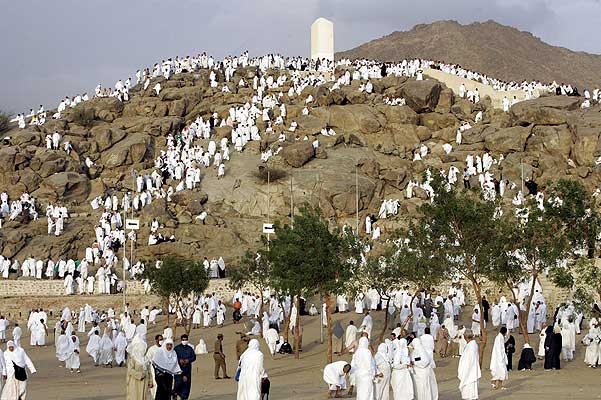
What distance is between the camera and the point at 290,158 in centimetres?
5175

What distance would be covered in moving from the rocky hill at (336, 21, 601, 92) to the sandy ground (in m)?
107

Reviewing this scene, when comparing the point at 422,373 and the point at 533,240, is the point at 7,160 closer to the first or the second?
the point at 533,240

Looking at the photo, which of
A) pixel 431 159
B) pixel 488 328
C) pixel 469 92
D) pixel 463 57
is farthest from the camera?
pixel 463 57

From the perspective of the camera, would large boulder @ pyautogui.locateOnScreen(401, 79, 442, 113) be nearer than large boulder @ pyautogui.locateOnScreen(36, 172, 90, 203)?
No

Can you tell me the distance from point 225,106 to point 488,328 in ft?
109

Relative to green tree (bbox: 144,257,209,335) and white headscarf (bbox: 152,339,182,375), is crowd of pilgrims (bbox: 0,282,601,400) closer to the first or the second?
white headscarf (bbox: 152,339,182,375)

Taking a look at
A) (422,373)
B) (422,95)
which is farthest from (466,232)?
(422,95)

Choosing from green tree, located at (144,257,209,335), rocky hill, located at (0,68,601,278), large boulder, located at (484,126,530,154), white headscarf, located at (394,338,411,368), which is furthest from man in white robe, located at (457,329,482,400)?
large boulder, located at (484,126,530,154)

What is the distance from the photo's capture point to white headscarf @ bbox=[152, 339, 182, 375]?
50.6 ft

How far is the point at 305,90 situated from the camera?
6194 centimetres

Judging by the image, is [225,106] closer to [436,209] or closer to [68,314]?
[68,314]

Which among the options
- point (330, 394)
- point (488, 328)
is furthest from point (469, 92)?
point (330, 394)

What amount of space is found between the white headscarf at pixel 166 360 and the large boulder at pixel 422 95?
4347 cm

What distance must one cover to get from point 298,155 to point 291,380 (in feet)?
97.4
